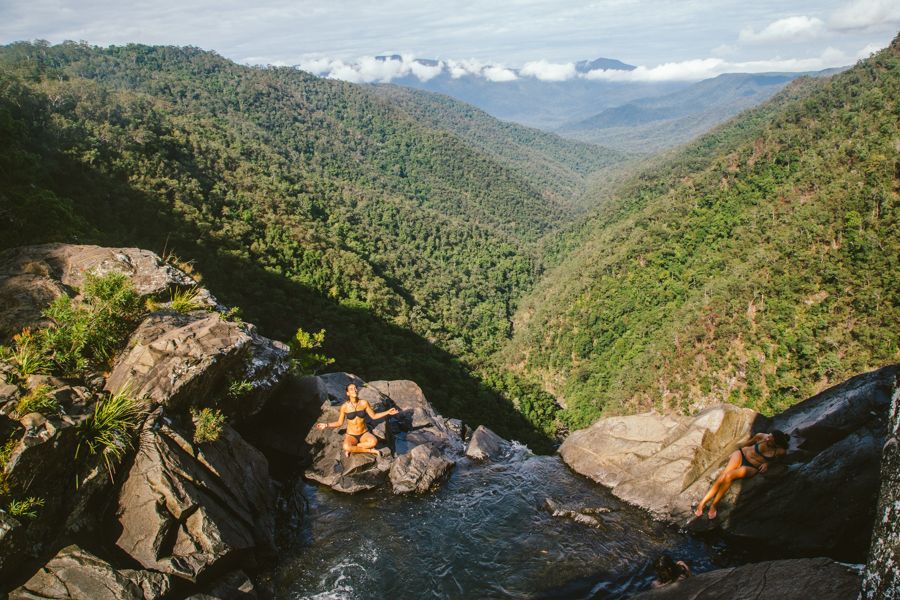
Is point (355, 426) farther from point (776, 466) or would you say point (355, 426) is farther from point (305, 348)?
point (776, 466)

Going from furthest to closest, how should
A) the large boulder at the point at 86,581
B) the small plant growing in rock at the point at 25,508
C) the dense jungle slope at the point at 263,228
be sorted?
the dense jungle slope at the point at 263,228
the small plant growing in rock at the point at 25,508
the large boulder at the point at 86,581

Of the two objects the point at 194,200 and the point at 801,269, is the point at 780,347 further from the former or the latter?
the point at 194,200

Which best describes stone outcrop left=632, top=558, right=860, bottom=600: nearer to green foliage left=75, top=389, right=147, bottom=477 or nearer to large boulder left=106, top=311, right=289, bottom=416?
green foliage left=75, top=389, right=147, bottom=477

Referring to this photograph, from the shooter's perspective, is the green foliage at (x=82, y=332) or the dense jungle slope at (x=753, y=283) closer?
the green foliage at (x=82, y=332)

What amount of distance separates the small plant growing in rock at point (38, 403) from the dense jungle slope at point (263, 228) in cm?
1045

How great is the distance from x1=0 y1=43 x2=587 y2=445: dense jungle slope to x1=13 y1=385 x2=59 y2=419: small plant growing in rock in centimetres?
1045

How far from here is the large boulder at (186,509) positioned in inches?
328

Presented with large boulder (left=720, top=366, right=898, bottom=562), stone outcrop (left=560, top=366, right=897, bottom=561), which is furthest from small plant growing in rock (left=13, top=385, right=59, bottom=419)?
large boulder (left=720, top=366, right=898, bottom=562)

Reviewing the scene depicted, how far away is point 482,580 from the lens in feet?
34.3

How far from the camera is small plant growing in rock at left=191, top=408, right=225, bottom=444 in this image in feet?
34.1

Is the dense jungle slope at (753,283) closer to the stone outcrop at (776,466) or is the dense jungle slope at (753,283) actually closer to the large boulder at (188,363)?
the stone outcrop at (776,466)

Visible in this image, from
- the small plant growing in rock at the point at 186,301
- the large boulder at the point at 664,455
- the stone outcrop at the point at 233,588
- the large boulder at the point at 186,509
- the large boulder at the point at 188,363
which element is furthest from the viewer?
the small plant growing in rock at the point at 186,301

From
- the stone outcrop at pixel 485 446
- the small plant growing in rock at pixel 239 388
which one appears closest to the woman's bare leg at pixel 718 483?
the stone outcrop at pixel 485 446

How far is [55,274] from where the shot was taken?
507 inches
